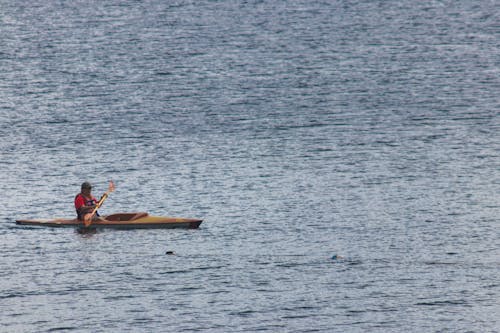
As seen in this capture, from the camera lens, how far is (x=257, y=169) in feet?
213

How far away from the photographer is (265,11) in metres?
131

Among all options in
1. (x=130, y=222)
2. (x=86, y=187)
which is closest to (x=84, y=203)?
(x=86, y=187)

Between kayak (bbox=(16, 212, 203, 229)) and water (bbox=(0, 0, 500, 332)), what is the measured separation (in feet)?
1.06

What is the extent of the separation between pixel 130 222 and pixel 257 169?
13.5 meters

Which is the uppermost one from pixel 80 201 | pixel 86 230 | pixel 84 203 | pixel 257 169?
pixel 80 201

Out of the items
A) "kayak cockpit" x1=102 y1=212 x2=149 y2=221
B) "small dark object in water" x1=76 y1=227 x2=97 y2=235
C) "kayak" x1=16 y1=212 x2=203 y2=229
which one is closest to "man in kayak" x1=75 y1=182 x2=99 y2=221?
"kayak" x1=16 y1=212 x2=203 y2=229

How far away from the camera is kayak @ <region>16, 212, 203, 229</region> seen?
2068 inches

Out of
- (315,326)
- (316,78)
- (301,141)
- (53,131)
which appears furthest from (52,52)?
(315,326)

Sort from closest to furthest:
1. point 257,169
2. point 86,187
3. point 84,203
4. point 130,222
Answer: point 130,222 < point 86,187 < point 84,203 < point 257,169

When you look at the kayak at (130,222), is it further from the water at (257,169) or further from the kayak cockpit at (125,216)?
the water at (257,169)

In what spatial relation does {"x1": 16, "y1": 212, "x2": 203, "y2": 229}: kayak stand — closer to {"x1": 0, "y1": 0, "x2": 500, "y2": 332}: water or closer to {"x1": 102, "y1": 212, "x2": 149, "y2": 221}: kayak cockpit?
{"x1": 102, "y1": 212, "x2": 149, "y2": 221}: kayak cockpit

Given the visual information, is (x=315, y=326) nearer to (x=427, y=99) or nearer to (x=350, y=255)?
(x=350, y=255)

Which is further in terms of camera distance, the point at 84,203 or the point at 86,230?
the point at 84,203

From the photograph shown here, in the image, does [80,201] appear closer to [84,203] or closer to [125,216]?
[84,203]
